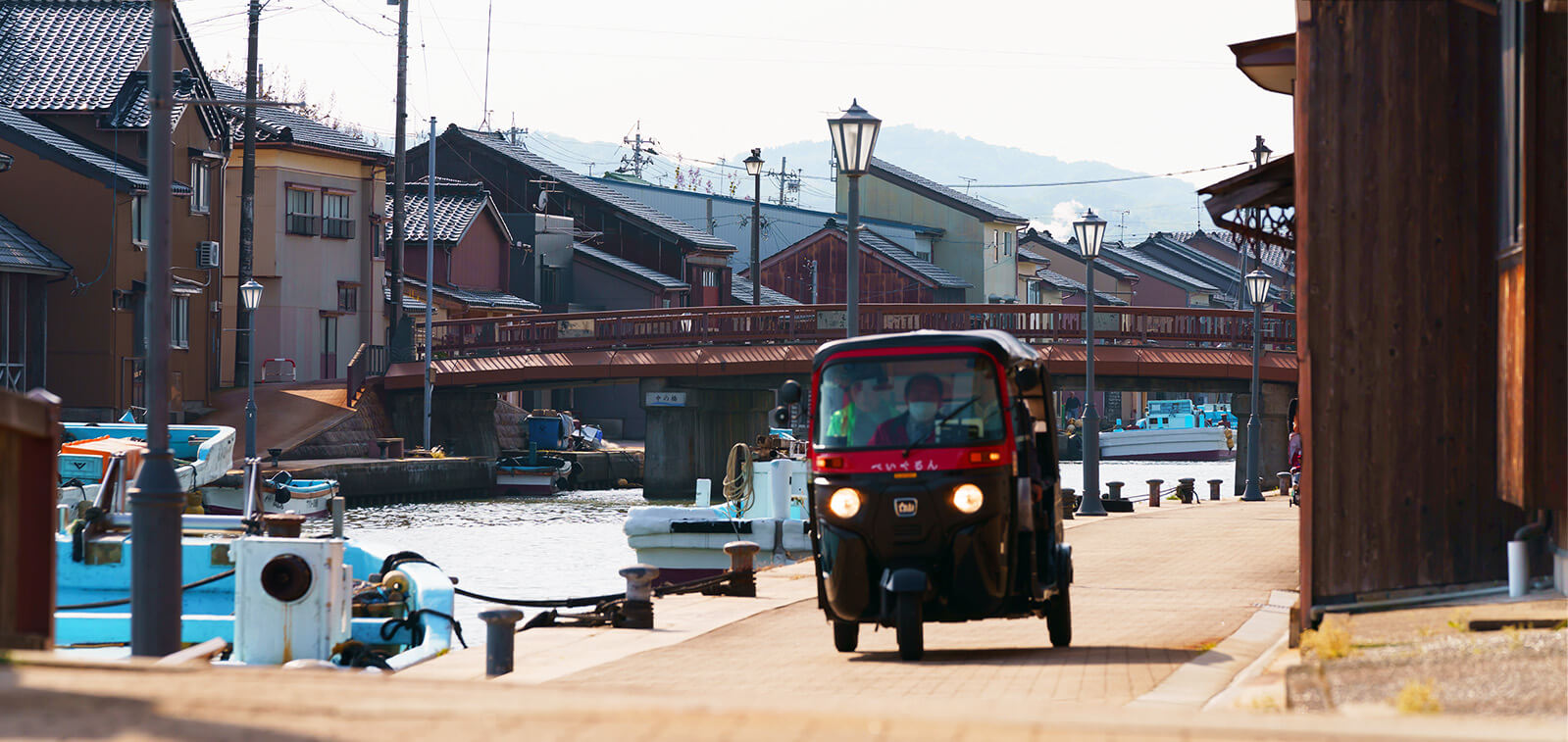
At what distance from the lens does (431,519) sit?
40.6 metres

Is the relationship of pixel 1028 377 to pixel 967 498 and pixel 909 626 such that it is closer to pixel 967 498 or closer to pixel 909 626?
pixel 967 498

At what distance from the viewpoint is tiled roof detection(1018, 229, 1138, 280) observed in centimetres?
9594

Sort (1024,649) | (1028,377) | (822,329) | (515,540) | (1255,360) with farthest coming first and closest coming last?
1. (822,329)
2. (1255,360)
3. (515,540)
4. (1024,649)
5. (1028,377)

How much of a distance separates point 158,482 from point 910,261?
233ft

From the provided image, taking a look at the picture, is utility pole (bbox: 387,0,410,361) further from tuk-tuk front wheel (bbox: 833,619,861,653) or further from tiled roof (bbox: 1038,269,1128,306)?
tiled roof (bbox: 1038,269,1128,306)

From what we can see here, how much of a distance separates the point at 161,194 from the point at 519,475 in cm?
3868

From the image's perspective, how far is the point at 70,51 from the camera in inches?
1790

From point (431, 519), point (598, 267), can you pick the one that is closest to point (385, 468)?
point (431, 519)

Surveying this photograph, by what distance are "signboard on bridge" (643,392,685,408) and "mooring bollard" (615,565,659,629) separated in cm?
3501

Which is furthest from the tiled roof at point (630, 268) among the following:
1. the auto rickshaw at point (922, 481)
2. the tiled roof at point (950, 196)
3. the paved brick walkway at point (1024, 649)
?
the auto rickshaw at point (922, 481)

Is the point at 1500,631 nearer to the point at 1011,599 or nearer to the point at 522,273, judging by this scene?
the point at 1011,599

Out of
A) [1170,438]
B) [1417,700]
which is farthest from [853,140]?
[1170,438]

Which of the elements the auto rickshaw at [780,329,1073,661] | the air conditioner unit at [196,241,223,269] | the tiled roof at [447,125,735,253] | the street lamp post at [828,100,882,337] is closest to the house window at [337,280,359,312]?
the air conditioner unit at [196,241,223,269]

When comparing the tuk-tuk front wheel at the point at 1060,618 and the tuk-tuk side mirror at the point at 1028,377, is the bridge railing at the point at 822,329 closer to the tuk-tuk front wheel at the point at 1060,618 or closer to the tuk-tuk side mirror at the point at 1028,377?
the tuk-tuk side mirror at the point at 1028,377
